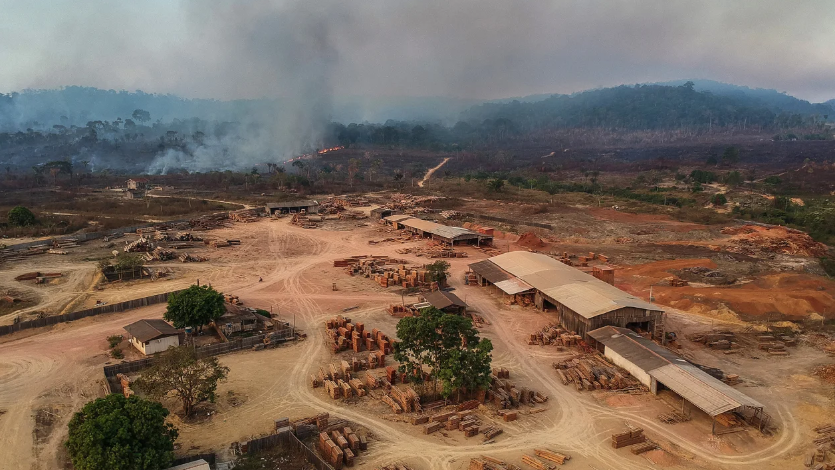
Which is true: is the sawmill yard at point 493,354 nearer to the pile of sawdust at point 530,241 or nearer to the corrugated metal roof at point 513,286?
the pile of sawdust at point 530,241

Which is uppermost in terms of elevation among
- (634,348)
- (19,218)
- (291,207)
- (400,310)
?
(19,218)

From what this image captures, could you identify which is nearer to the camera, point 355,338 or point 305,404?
point 305,404

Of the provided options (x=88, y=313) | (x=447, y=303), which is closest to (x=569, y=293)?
(x=447, y=303)

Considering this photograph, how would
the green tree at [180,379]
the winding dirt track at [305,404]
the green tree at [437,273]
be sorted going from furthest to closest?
1. the green tree at [437,273]
2. the green tree at [180,379]
3. the winding dirt track at [305,404]

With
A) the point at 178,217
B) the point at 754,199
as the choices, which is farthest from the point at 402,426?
the point at 754,199

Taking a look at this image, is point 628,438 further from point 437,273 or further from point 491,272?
point 437,273

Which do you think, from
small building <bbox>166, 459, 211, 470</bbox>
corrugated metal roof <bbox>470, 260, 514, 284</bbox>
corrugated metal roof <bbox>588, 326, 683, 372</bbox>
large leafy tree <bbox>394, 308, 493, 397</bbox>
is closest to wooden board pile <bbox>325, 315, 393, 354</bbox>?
large leafy tree <bbox>394, 308, 493, 397</bbox>

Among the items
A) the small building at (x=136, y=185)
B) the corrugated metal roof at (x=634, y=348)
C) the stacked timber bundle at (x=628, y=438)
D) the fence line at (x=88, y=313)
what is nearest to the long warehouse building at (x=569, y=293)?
the corrugated metal roof at (x=634, y=348)
